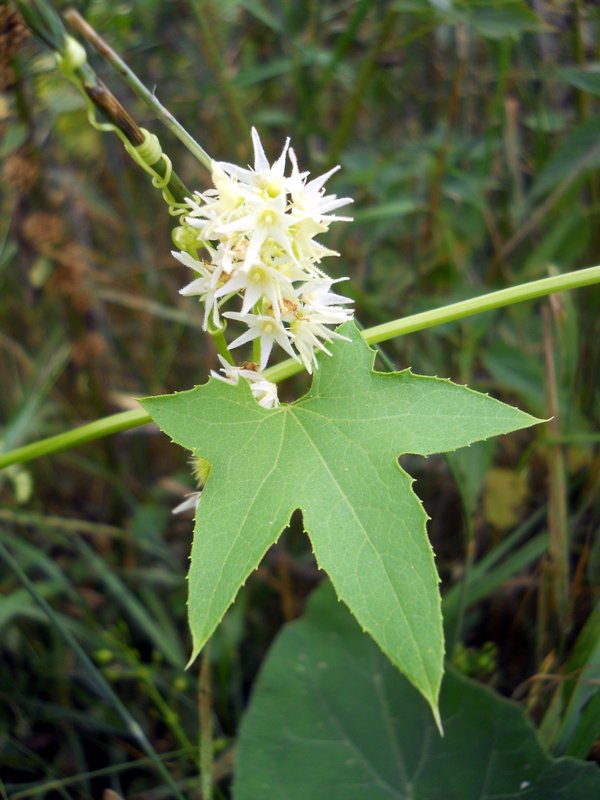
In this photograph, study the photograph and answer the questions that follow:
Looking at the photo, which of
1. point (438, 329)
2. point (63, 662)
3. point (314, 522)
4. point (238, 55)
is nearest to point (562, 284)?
point (314, 522)

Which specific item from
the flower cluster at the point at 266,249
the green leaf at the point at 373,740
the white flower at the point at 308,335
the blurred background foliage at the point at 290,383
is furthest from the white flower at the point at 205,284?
the green leaf at the point at 373,740

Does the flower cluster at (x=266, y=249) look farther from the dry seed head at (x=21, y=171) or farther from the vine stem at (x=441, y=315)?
the dry seed head at (x=21, y=171)

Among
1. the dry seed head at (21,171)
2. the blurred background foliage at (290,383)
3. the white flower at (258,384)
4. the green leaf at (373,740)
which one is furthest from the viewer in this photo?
the dry seed head at (21,171)

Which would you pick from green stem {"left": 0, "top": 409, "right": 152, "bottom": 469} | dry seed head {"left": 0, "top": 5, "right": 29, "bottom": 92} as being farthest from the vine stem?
dry seed head {"left": 0, "top": 5, "right": 29, "bottom": 92}

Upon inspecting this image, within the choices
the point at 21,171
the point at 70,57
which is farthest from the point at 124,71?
the point at 21,171

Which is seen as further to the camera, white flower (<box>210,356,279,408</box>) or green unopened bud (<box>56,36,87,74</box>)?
white flower (<box>210,356,279,408</box>)

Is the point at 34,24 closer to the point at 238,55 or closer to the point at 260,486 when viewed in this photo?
the point at 260,486

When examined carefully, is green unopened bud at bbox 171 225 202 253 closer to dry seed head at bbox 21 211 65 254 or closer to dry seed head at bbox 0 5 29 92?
dry seed head at bbox 0 5 29 92
